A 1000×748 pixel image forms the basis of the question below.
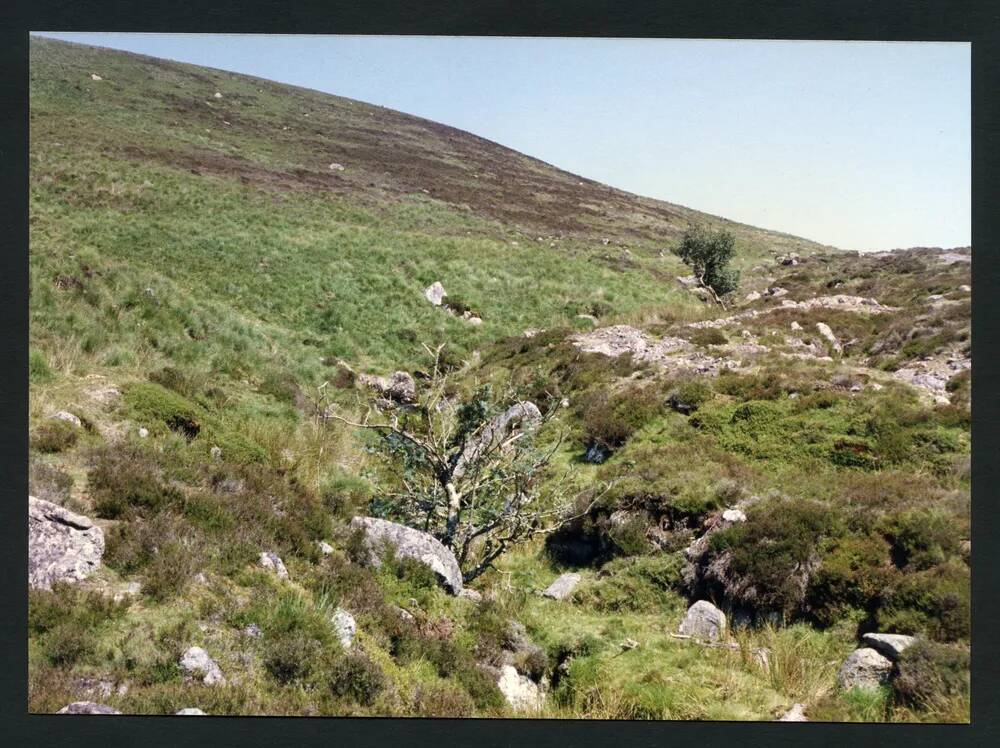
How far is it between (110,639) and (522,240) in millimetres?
35450

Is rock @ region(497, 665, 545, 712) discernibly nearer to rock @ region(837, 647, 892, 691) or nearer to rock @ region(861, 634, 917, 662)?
rock @ region(837, 647, 892, 691)

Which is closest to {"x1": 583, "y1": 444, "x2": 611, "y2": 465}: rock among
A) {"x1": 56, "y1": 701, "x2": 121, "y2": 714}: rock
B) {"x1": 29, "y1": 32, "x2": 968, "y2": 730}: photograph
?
{"x1": 29, "y1": 32, "x2": 968, "y2": 730}: photograph

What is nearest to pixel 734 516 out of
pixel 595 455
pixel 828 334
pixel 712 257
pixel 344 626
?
pixel 595 455

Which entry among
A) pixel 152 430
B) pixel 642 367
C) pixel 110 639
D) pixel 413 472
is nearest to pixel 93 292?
pixel 152 430

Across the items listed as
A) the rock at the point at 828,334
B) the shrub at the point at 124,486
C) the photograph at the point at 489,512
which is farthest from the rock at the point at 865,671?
the rock at the point at 828,334

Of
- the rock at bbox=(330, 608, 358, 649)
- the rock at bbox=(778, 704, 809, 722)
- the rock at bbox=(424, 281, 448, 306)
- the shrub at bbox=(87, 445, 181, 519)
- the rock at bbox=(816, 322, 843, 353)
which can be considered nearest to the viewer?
the rock at bbox=(778, 704, 809, 722)

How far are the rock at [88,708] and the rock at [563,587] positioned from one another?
516cm

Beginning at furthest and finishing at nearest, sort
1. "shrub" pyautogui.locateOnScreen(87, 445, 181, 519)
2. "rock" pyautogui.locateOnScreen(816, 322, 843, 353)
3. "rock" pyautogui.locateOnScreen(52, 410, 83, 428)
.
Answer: "rock" pyautogui.locateOnScreen(816, 322, 843, 353), "rock" pyautogui.locateOnScreen(52, 410, 83, 428), "shrub" pyautogui.locateOnScreen(87, 445, 181, 519)

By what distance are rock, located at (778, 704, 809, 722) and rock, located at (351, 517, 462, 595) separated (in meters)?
3.83

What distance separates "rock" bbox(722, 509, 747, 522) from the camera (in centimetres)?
843

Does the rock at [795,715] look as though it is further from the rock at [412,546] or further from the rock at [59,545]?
the rock at [59,545]

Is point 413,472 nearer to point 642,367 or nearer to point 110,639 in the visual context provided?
point 110,639

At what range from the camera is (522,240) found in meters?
39.3

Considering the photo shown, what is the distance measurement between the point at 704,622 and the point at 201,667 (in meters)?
5.33
